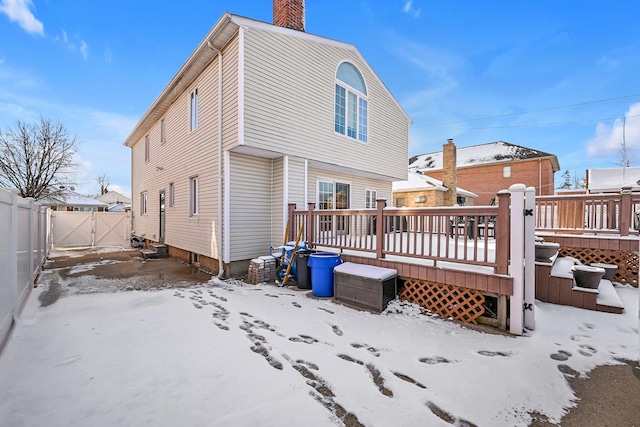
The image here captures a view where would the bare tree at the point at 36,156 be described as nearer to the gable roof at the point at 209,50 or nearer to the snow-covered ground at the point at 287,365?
the gable roof at the point at 209,50

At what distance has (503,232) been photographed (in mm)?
3742

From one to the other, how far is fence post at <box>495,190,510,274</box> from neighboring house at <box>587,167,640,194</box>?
19912 millimetres

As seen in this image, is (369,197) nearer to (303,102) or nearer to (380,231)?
(303,102)

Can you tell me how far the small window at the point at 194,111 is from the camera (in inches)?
341

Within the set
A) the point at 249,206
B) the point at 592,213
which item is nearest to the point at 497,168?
the point at 592,213

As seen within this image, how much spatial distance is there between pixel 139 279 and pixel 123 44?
561 inches

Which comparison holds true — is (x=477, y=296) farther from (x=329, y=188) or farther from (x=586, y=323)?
(x=329, y=188)

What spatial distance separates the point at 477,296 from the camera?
405cm

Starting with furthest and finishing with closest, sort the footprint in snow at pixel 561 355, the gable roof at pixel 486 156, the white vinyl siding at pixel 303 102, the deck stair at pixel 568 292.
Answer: the gable roof at pixel 486 156
the white vinyl siding at pixel 303 102
the deck stair at pixel 568 292
the footprint in snow at pixel 561 355

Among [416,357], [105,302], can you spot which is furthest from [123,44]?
[416,357]

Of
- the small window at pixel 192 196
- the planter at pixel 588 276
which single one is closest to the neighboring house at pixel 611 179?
the planter at pixel 588 276

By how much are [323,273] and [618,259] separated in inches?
259

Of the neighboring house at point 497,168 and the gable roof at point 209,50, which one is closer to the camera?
the gable roof at point 209,50

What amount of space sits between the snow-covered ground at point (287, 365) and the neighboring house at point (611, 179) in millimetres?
19026
